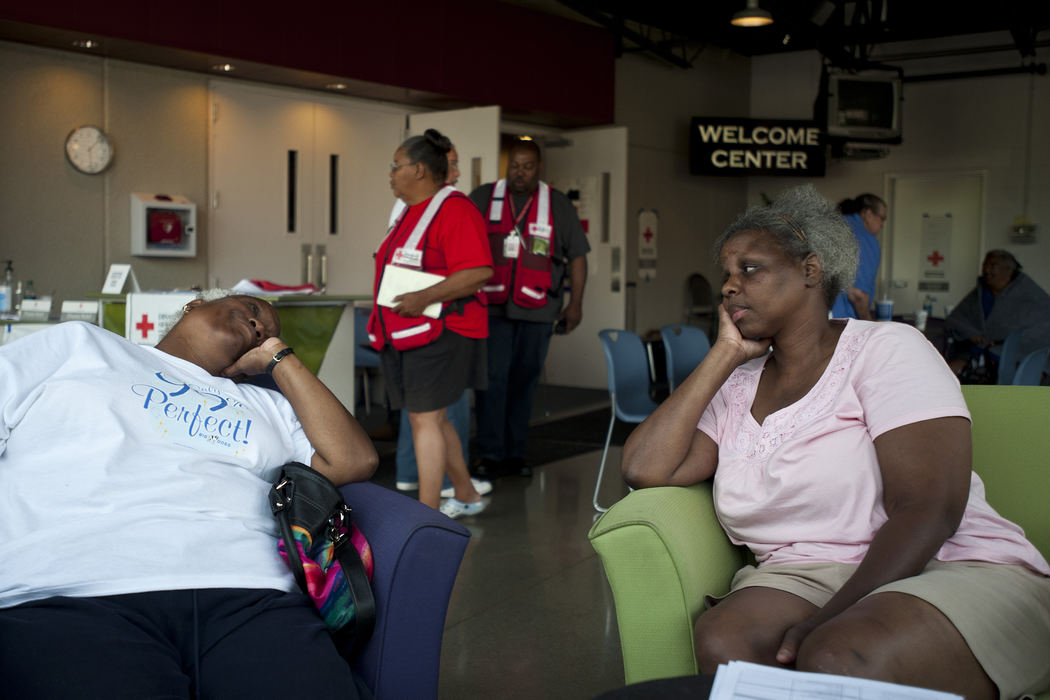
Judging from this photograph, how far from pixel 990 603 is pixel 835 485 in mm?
312

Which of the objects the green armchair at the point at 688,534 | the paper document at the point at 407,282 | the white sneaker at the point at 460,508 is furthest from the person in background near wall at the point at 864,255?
the green armchair at the point at 688,534

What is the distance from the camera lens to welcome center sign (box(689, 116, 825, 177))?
9914mm

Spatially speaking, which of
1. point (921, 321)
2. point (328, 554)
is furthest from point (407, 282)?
point (921, 321)

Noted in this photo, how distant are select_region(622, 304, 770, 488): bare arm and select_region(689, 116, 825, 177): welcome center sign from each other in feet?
27.1

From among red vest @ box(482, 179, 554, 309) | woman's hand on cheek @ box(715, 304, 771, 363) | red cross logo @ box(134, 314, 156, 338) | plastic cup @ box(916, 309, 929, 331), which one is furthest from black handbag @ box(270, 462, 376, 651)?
plastic cup @ box(916, 309, 929, 331)

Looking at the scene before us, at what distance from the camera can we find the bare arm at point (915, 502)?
1562mm

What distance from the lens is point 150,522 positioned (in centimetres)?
166

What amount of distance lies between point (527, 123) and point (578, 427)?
9.88 feet

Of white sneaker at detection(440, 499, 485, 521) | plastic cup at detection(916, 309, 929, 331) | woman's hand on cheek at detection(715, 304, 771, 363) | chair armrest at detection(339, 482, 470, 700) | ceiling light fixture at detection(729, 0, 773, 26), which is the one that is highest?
ceiling light fixture at detection(729, 0, 773, 26)

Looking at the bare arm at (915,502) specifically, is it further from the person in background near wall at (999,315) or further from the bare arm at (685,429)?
the person in background near wall at (999,315)

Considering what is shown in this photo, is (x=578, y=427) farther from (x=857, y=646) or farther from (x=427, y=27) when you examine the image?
(x=857, y=646)

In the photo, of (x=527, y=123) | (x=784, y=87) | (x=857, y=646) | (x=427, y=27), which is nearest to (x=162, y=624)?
(x=857, y=646)

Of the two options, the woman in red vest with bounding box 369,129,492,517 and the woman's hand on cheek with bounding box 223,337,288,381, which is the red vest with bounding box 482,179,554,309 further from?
the woman's hand on cheek with bounding box 223,337,288,381

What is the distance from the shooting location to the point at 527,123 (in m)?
8.30
